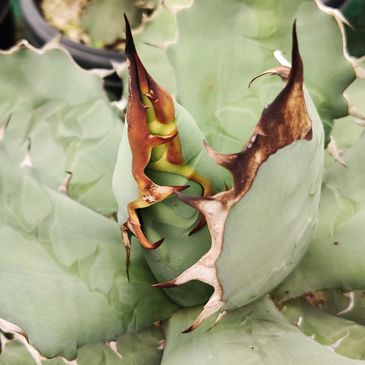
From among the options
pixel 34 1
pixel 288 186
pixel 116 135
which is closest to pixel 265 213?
pixel 288 186

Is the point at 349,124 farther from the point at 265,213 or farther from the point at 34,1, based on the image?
the point at 34,1

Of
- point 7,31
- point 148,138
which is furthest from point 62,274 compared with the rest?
point 7,31

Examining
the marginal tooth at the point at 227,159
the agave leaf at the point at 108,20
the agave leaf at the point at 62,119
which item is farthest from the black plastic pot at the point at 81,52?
the marginal tooth at the point at 227,159

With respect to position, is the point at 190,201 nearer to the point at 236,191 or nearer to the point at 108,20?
the point at 236,191

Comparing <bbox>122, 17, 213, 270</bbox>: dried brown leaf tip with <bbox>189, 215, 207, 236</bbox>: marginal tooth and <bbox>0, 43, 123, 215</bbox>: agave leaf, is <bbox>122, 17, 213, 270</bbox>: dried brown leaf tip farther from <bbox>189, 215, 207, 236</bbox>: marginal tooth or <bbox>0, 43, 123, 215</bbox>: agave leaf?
<bbox>0, 43, 123, 215</bbox>: agave leaf

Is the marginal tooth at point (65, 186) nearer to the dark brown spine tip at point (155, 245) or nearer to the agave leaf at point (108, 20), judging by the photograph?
the dark brown spine tip at point (155, 245)
